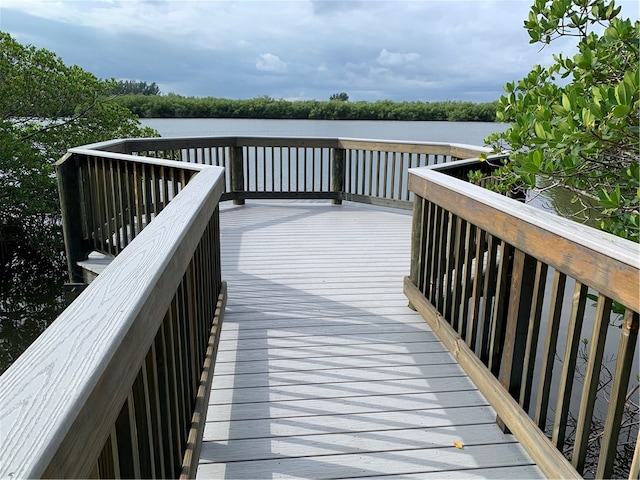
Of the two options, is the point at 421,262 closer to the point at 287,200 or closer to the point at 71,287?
the point at 71,287

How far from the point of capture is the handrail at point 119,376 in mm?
672

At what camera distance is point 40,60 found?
29.9 feet

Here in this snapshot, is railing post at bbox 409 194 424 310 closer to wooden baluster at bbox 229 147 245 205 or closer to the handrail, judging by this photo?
the handrail

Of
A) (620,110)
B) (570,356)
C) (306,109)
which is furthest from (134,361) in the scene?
(306,109)

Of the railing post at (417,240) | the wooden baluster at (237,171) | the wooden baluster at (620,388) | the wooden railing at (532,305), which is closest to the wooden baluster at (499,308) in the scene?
the wooden railing at (532,305)

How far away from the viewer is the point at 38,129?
9.34 metres

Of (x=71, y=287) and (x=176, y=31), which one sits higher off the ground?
(x=176, y=31)

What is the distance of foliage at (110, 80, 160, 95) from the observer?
10680 mm

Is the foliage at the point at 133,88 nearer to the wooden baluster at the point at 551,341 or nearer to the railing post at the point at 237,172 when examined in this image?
the railing post at the point at 237,172

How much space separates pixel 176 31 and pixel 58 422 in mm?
7901

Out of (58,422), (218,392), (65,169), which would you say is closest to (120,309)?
(58,422)

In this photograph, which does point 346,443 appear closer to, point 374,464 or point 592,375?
point 374,464

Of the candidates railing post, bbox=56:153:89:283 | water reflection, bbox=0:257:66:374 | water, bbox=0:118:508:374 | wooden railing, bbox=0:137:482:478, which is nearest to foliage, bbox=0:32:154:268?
water reflection, bbox=0:257:66:374

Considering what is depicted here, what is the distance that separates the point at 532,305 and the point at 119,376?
5.08ft
